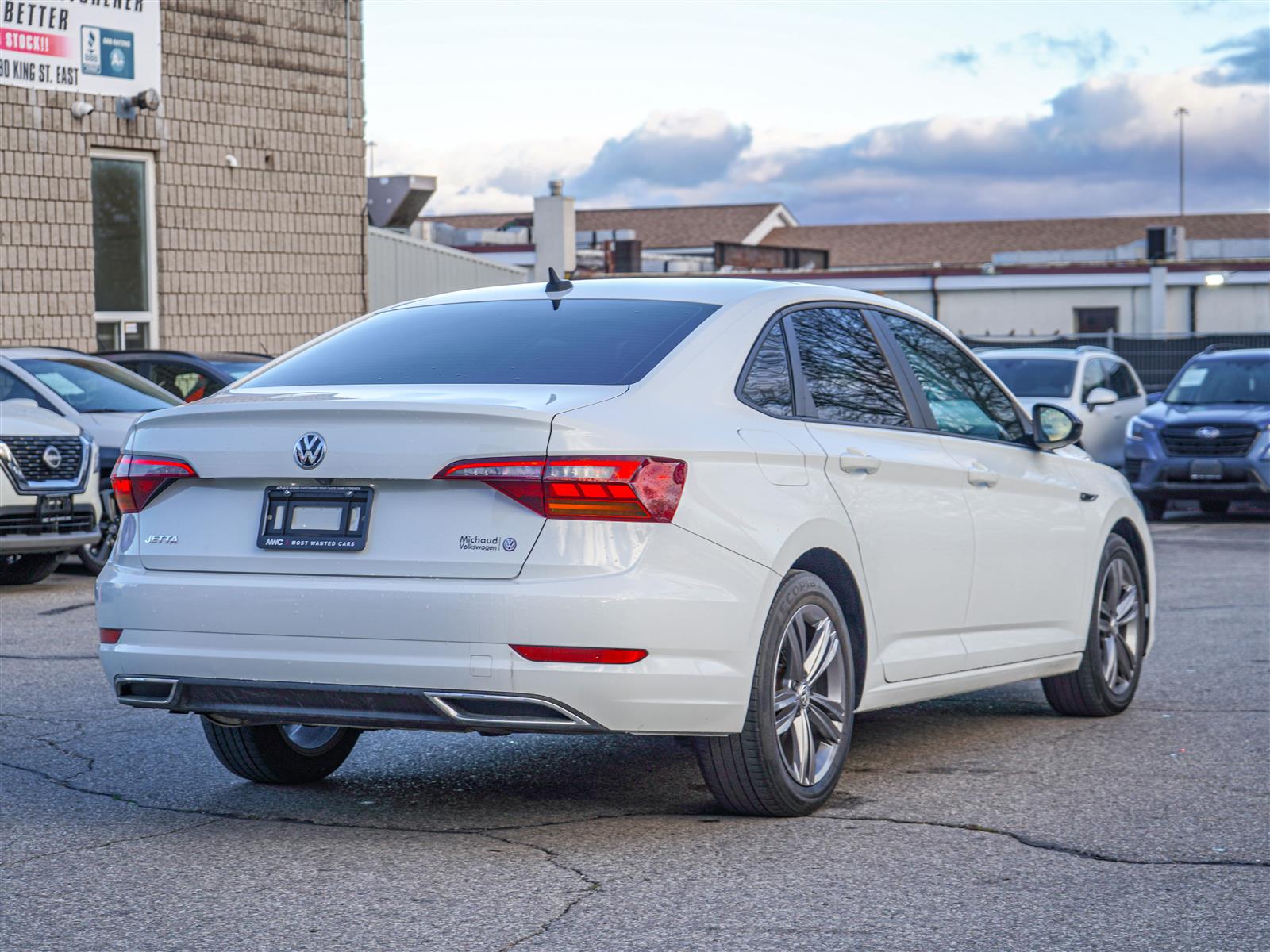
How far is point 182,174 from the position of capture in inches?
904

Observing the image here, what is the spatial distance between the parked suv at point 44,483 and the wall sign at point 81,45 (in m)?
9.47

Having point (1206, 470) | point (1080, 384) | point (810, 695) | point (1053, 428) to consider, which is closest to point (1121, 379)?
point (1080, 384)

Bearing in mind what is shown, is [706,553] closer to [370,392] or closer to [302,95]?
[370,392]

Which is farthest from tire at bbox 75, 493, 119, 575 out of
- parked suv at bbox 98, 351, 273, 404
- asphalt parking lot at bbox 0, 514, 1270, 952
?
asphalt parking lot at bbox 0, 514, 1270, 952

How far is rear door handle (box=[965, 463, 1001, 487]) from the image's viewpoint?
264 inches

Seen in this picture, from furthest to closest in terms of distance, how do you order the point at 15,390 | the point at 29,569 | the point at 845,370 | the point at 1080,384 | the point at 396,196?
the point at 396,196 → the point at 1080,384 → the point at 15,390 → the point at 29,569 → the point at 845,370

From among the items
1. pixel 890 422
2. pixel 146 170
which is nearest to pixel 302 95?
pixel 146 170

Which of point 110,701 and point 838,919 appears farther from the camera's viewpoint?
point 110,701

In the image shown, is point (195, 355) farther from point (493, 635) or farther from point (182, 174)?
point (493, 635)

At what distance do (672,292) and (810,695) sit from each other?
1394 millimetres

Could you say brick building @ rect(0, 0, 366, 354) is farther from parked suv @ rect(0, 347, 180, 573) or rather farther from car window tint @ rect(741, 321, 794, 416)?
car window tint @ rect(741, 321, 794, 416)

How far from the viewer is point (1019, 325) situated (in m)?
42.6

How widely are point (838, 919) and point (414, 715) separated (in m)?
1.31

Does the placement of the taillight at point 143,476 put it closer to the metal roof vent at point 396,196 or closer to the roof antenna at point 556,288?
the roof antenna at point 556,288
